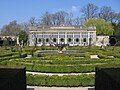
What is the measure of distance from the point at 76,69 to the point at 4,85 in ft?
37.9

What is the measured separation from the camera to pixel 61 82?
13.7m

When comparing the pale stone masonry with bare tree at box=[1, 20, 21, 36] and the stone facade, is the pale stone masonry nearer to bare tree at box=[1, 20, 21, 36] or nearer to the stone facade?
the stone facade

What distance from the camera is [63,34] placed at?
249 feet

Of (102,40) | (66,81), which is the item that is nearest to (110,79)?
(66,81)

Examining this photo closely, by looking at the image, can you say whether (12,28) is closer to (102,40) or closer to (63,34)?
(63,34)

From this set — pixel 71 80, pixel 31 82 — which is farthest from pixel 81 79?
pixel 31 82

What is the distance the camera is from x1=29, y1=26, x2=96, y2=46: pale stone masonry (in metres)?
75.2

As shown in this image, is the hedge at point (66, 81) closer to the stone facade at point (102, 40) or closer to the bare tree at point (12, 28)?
the stone facade at point (102, 40)

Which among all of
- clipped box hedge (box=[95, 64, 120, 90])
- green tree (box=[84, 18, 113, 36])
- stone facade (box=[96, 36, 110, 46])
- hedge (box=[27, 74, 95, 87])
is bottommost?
hedge (box=[27, 74, 95, 87])

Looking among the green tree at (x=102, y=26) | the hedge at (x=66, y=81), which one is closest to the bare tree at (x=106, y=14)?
the green tree at (x=102, y=26)

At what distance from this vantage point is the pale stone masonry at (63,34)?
75188 mm

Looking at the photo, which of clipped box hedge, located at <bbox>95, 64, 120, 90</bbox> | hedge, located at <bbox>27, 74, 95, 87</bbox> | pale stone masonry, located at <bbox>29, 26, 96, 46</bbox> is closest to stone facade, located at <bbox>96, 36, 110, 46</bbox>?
pale stone masonry, located at <bbox>29, 26, 96, 46</bbox>

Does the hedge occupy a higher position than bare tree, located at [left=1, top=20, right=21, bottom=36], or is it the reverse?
bare tree, located at [left=1, top=20, right=21, bottom=36]

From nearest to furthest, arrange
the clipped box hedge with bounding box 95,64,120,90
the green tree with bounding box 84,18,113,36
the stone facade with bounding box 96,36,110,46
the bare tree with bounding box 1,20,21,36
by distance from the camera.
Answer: the clipped box hedge with bounding box 95,64,120,90
the stone facade with bounding box 96,36,110,46
the green tree with bounding box 84,18,113,36
the bare tree with bounding box 1,20,21,36
